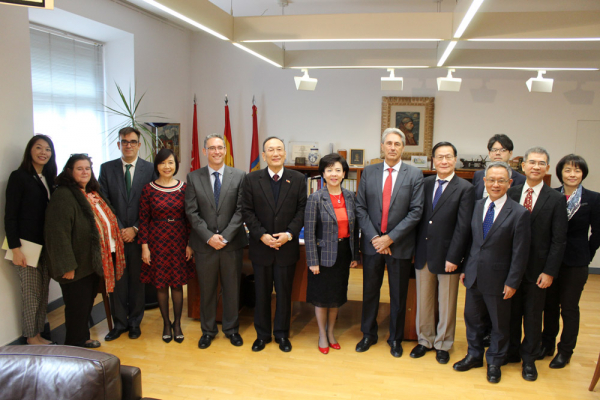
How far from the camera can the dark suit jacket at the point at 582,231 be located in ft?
10.1

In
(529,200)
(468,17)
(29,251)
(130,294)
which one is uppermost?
(468,17)

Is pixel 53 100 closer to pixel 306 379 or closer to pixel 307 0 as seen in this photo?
pixel 307 0

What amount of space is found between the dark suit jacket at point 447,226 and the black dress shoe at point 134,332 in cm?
254

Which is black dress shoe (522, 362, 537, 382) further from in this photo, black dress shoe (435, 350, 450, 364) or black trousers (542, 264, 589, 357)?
black dress shoe (435, 350, 450, 364)

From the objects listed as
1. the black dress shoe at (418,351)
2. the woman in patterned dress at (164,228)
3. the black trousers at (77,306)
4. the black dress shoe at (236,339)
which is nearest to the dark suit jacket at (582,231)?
the black dress shoe at (418,351)

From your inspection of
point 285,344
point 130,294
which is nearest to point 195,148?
point 130,294

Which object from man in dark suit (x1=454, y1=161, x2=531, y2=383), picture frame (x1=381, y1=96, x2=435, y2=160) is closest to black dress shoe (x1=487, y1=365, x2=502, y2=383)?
man in dark suit (x1=454, y1=161, x2=531, y2=383)

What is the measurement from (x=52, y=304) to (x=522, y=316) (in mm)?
4324

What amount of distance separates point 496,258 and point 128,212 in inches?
118

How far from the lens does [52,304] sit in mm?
4262

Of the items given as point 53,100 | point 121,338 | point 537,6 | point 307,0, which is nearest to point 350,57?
point 307,0

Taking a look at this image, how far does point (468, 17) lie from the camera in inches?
93.8

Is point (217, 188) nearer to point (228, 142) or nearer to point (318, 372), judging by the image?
point (318, 372)

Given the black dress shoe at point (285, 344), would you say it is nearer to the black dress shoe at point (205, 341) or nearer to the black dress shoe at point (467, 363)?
the black dress shoe at point (205, 341)
